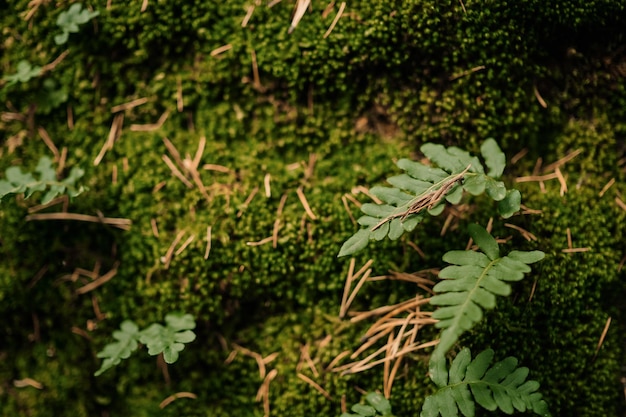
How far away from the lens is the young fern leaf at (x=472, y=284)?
1834 millimetres

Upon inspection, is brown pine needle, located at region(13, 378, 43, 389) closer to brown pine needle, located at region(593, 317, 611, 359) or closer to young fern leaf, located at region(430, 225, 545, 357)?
young fern leaf, located at region(430, 225, 545, 357)

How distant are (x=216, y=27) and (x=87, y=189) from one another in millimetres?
1115

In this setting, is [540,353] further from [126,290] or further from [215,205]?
[126,290]

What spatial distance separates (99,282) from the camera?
291 centimetres

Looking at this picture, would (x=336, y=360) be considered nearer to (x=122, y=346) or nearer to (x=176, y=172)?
(x=122, y=346)

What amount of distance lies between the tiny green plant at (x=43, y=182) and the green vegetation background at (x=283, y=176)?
0.18m

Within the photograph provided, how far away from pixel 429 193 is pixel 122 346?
1738 mm

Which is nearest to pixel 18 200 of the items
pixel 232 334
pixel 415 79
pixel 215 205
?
pixel 215 205


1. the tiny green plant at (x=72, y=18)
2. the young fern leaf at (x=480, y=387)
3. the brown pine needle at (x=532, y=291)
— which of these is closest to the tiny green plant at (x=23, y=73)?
the tiny green plant at (x=72, y=18)

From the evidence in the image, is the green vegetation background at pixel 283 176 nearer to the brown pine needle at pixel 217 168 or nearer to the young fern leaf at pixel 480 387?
the brown pine needle at pixel 217 168

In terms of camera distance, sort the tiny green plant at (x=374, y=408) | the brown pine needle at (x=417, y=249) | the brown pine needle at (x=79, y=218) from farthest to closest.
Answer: the brown pine needle at (x=79, y=218) → the brown pine needle at (x=417, y=249) → the tiny green plant at (x=374, y=408)

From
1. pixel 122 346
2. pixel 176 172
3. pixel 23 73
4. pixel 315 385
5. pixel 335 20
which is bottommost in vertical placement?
pixel 315 385

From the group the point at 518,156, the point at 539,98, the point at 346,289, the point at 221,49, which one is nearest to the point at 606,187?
the point at 518,156

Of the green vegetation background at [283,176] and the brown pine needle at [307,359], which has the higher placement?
the green vegetation background at [283,176]
